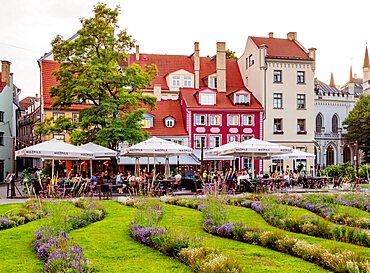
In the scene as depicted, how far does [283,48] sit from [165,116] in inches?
596

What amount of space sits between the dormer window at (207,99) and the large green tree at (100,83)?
1639 cm

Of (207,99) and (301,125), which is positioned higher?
(207,99)

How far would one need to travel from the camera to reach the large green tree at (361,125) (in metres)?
60.5

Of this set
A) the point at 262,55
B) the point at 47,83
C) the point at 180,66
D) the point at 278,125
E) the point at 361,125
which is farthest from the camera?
the point at 361,125

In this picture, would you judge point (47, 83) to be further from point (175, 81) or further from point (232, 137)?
point (232, 137)

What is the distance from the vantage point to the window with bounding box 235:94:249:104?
50.8 meters

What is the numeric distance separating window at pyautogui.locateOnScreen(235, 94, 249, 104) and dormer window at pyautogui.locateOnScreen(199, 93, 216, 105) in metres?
2.52

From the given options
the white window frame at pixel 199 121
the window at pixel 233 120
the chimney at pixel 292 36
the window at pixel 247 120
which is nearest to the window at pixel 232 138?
the window at pixel 233 120

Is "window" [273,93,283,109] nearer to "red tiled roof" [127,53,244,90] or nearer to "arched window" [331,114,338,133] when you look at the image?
"red tiled roof" [127,53,244,90]

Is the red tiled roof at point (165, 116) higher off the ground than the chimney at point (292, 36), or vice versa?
the chimney at point (292, 36)

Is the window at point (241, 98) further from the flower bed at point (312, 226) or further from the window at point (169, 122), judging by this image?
the flower bed at point (312, 226)

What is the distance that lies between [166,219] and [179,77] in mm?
40259

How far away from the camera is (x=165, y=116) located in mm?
49500

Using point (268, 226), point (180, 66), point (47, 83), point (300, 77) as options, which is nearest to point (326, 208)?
point (268, 226)
